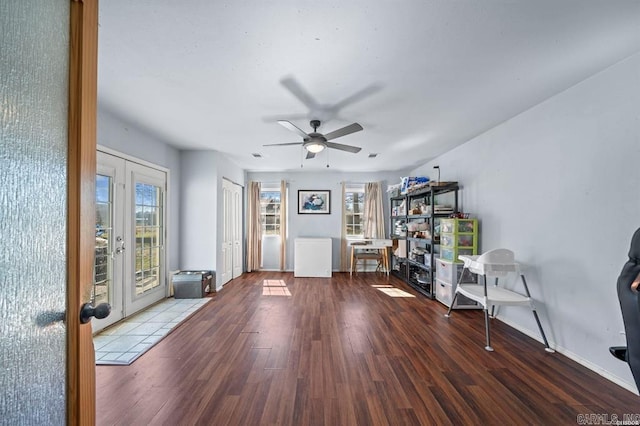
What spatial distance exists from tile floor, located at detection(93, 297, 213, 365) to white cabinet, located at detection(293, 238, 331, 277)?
2159mm

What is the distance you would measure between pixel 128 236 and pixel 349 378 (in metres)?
3.10

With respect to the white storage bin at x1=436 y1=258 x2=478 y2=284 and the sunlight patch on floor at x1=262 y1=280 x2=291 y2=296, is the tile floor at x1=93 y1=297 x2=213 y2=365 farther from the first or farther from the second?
the white storage bin at x1=436 y1=258 x2=478 y2=284

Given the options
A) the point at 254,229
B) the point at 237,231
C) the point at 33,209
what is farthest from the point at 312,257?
the point at 33,209

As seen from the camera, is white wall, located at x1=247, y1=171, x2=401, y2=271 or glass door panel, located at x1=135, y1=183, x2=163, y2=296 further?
white wall, located at x1=247, y1=171, x2=401, y2=271

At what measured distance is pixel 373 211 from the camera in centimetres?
591

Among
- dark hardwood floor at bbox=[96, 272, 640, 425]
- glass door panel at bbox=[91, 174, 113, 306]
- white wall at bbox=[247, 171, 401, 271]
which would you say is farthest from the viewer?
white wall at bbox=[247, 171, 401, 271]

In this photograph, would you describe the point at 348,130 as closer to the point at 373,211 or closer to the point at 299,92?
the point at 299,92

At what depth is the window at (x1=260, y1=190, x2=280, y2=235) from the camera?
19.7 ft

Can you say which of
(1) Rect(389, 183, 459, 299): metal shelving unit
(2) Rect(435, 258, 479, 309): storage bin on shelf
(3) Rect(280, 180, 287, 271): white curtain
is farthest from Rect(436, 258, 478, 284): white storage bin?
(3) Rect(280, 180, 287, 271): white curtain

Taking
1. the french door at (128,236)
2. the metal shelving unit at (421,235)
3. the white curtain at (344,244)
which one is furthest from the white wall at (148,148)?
the metal shelving unit at (421,235)

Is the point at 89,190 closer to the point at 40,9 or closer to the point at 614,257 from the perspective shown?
the point at 40,9

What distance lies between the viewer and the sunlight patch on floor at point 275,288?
13.5 feet

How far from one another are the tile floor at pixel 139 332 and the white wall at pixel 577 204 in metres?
3.93

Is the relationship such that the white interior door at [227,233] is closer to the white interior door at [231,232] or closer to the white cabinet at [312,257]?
the white interior door at [231,232]
